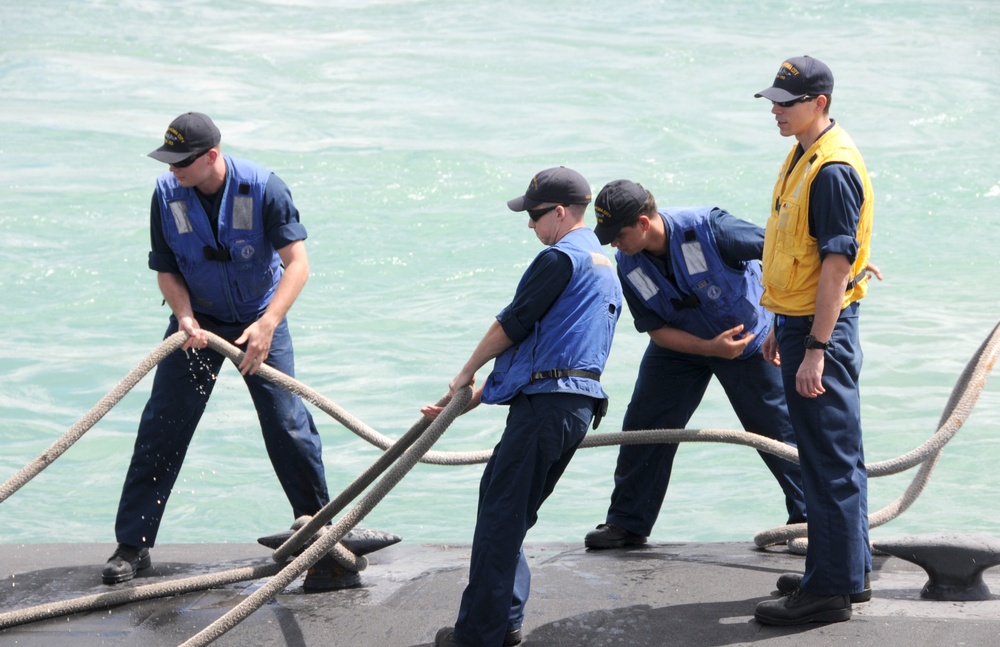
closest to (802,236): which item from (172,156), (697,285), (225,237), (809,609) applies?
(697,285)

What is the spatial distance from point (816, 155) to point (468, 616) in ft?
6.01

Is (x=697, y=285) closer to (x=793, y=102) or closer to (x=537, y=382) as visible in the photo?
(x=793, y=102)

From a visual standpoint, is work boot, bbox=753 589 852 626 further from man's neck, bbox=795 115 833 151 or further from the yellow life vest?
man's neck, bbox=795 115 833 151

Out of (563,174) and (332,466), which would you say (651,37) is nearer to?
(332,466)

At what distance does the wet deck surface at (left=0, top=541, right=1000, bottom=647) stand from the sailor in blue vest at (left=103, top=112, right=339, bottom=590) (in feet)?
0.96

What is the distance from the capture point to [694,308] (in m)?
5.01

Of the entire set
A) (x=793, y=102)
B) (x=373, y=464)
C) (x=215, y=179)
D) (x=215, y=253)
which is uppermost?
(x=793, y=102)

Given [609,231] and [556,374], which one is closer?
[556,374]

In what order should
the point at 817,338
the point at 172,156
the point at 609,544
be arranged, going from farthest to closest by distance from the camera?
the point at 609,544
the point at 172,156
the point at 817,338

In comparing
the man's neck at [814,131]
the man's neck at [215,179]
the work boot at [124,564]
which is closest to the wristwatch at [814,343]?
the man's neck at [814,131]

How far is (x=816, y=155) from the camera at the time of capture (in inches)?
156

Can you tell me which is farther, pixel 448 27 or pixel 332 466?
pixel 448 27

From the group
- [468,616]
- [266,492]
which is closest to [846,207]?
[468,616]

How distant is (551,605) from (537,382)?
1018 millimetres
